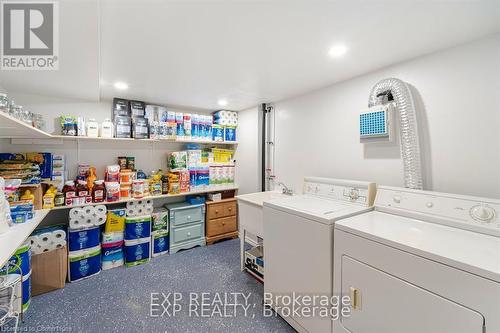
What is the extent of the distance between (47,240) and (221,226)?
197 centimetres

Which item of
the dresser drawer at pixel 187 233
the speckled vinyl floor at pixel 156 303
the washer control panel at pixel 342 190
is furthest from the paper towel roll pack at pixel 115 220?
the washer control panel at pixel 342 190

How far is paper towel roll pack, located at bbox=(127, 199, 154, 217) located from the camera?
2.56 metres

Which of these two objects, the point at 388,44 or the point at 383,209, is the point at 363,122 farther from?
the point at 383,209

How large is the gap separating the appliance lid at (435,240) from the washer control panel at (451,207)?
0.04 metres

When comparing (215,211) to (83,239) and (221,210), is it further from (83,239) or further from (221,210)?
(83,239)

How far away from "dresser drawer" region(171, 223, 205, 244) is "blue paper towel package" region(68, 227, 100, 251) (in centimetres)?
86

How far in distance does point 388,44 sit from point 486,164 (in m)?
1.01

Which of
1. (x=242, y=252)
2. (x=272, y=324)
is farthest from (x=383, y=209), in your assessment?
(x=242, y=252)

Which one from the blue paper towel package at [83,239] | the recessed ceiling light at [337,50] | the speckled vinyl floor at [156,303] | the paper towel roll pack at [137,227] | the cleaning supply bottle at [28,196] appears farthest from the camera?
the paper towel roll pack at [137,227]

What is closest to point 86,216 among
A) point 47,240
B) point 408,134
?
point 47,240

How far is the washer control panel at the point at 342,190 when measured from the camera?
165cm

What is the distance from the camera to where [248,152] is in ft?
10.7

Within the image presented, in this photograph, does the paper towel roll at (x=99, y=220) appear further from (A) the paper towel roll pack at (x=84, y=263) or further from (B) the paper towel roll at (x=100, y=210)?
(A) the paper towel roll pack at (x=84, y=263)

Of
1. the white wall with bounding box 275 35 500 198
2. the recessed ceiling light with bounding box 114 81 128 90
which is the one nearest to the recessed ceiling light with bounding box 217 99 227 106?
the recessed ceiling light with bounding box 114 81 128 90
